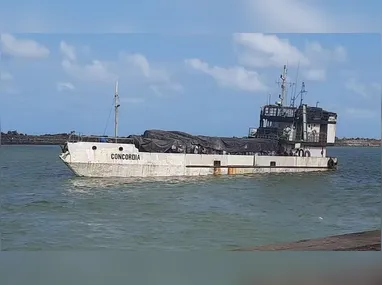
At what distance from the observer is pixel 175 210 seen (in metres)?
4.98

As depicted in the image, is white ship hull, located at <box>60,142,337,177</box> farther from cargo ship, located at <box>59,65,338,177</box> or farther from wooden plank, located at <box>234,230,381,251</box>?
wooden plank, located at <box>234,230,381,251</box>

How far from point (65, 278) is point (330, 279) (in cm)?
155

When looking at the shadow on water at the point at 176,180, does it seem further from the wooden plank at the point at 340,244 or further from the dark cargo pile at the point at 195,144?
the wooden plank at the point at 340,244

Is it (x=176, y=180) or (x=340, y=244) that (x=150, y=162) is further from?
(x=340, y=244)

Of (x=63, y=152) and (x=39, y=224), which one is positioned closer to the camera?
(x=39, y=224)

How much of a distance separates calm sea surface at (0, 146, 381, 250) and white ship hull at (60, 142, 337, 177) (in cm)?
26

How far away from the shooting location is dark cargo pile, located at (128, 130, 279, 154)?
5.93m

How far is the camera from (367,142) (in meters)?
4.60

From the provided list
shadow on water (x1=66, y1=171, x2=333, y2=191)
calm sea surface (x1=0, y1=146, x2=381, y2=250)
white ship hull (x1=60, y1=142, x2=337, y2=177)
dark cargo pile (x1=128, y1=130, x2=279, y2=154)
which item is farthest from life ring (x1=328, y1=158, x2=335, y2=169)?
dark cargo pile (x1=128, y1=130, x2=279, y2=154)

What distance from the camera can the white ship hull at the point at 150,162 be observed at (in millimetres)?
6309

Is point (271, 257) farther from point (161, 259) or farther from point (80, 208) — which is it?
point (80, 208)

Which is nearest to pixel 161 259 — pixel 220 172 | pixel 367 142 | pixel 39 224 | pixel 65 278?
pixel 65 278

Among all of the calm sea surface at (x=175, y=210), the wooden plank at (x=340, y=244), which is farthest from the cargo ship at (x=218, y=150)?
the wooden plank at (x=340, y=244)

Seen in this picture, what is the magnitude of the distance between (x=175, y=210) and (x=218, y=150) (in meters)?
1.70
